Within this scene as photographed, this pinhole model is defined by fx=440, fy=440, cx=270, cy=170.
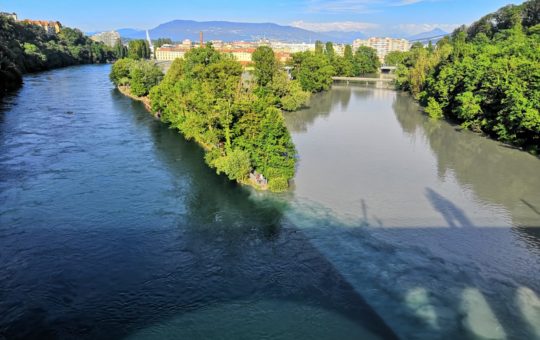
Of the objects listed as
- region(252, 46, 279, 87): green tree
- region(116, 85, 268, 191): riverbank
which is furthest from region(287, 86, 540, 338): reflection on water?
region(252, 46, 279, 87): green tree

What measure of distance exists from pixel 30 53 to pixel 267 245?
77179mm

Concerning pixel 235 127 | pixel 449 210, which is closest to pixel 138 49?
pixel 235 127

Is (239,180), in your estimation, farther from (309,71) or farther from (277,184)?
(309,71)

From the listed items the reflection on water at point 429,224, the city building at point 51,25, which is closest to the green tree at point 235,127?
the reflection on water at point 429,224

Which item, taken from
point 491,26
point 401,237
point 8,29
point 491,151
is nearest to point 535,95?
point 491,151

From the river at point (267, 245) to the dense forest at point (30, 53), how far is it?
3099 centimetres

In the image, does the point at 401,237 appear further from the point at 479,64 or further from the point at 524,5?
the point at 524,5

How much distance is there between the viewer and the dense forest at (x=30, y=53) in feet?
187

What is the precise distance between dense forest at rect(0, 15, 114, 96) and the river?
31.0 meters

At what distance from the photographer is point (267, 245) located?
1708cm

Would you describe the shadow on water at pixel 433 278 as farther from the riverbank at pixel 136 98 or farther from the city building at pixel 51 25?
the city building at pixel 51 25

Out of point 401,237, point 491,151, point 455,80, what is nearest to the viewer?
point 401,237

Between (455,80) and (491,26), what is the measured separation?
185 ft

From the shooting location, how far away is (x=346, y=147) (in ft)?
107
